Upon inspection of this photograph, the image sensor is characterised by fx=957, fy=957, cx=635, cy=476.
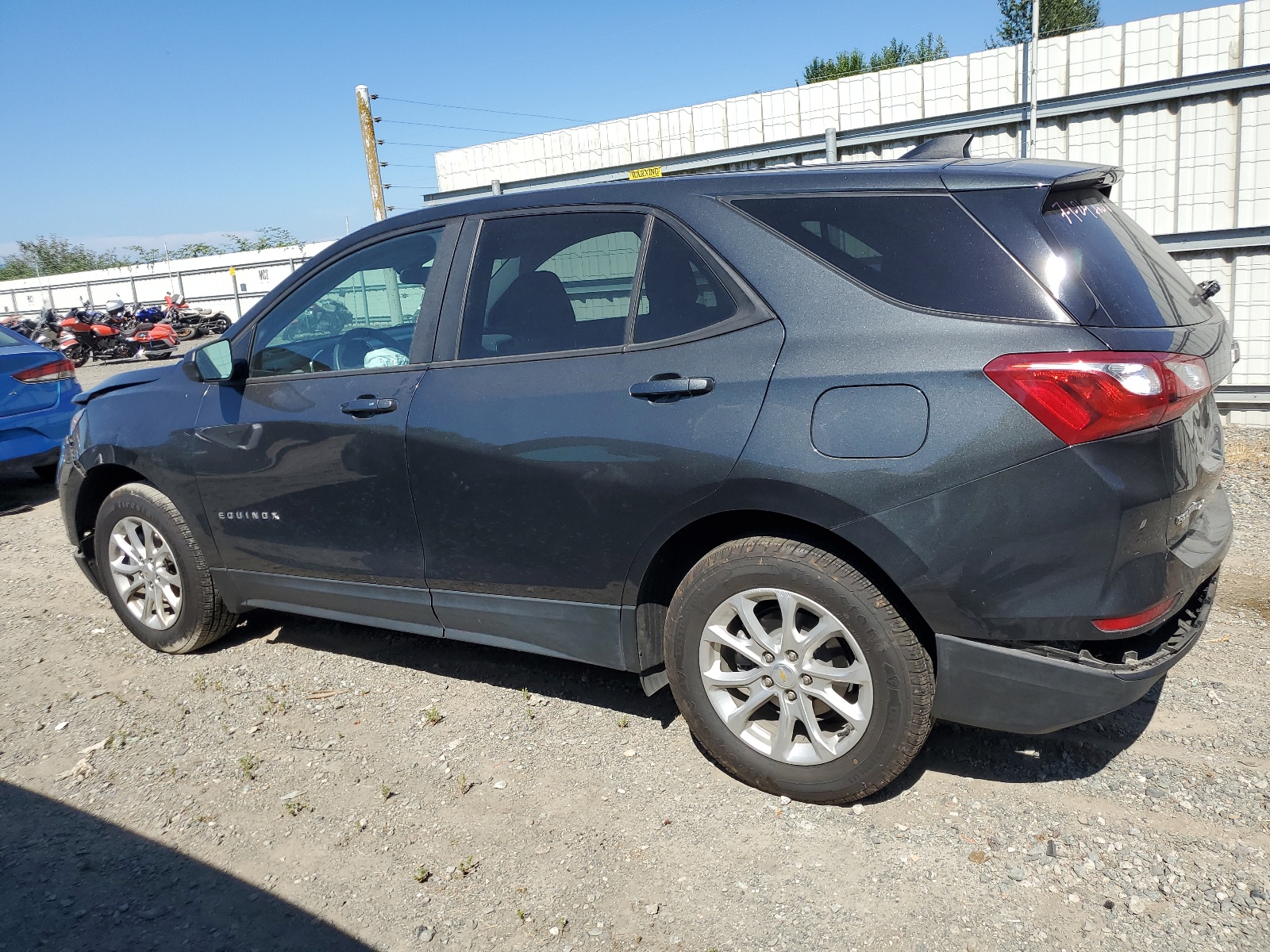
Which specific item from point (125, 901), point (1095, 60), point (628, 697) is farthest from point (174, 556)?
point (1095, 60)

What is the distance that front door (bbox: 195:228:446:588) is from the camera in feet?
11.5

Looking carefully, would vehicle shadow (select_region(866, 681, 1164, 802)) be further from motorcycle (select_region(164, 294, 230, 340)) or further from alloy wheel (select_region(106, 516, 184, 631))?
motorcycle (select_region(164, 294, 230, 340))

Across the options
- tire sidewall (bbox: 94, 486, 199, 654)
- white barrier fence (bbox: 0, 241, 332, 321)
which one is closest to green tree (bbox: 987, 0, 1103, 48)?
white barrier fence (bbox: 0, 241, 332, 321)

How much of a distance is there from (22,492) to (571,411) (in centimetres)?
776

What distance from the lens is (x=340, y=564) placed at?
12.3 feet

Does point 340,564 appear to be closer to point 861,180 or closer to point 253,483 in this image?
point 253,483

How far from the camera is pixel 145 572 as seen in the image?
4445 mm

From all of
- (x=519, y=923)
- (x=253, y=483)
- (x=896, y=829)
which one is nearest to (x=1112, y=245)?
(x=896, y=829)

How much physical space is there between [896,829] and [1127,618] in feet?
2.97

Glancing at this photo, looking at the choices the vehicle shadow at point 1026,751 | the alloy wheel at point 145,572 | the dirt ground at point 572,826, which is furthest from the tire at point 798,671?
the alloy wheel at point 145,572

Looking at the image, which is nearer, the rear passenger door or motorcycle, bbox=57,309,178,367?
the rear passenger door

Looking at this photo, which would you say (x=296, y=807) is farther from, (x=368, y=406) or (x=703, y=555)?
(x=703, y=555)

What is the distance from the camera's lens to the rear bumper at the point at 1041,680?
8.21ft

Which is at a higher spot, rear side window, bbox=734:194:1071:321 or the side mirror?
rear side window, bbox=734:194:1071:321
